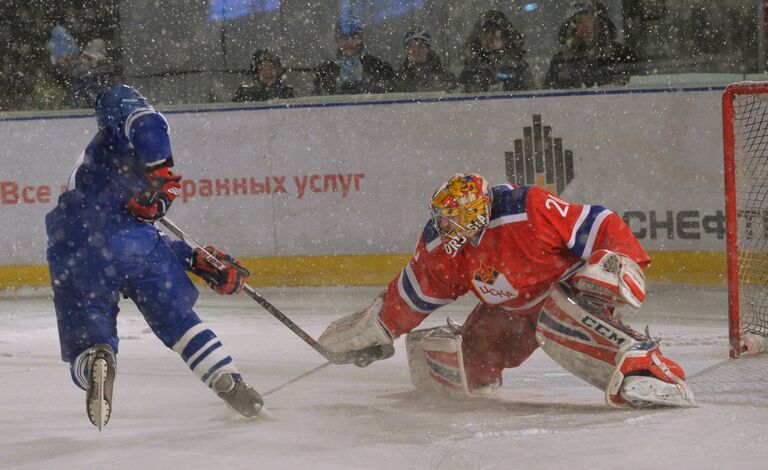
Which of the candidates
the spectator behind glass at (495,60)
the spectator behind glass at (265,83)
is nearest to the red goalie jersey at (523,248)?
the spectator behind glass at (495,60)

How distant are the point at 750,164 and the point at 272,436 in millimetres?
2886

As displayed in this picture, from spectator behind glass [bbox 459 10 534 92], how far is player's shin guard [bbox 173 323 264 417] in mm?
3849

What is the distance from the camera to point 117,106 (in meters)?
3.44

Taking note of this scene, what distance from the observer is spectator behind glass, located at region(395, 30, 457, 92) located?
7020mm

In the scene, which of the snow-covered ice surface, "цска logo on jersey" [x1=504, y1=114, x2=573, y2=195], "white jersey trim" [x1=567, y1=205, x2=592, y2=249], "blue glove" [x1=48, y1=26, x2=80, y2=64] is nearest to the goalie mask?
"white jersey trim" [x1=567, y1=205, x2=592, y2=249]

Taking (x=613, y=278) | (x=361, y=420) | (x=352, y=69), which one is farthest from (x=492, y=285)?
(x=352, y=69)

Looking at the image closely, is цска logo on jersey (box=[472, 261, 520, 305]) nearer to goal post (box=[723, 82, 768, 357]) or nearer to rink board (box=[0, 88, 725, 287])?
goal post (box=[723, 82, 768, 357])

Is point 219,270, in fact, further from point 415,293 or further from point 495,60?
point 495,60

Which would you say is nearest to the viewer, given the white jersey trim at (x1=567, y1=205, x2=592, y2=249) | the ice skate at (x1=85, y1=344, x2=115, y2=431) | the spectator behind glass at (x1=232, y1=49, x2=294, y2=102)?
the ice skate at (x1=85, y1=344, x2=115, y2=431)

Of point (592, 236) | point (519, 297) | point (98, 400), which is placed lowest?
point (98, 400)

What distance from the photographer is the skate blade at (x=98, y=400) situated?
314 cm

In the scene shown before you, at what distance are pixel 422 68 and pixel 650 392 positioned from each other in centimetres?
398

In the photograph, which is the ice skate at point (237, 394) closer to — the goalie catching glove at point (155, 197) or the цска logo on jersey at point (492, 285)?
the goalie catching glove at point (155, 197)

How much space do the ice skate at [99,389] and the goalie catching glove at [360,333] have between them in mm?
1014
